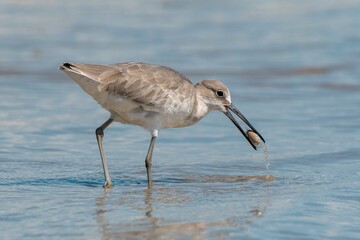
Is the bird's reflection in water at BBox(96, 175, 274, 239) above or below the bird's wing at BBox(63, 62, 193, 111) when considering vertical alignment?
below

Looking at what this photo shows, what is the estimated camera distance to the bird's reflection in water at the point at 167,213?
6246mm

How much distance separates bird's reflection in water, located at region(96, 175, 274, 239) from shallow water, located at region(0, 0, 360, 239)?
0.05 ft

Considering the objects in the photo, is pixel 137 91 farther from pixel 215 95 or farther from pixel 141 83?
pixel 215 95

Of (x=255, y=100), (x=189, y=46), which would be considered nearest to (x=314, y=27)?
(x=189, y=46)

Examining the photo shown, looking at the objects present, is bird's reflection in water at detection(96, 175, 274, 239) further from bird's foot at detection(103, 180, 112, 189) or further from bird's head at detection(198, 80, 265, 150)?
bird's head at detection(198, 80, 265, 150)

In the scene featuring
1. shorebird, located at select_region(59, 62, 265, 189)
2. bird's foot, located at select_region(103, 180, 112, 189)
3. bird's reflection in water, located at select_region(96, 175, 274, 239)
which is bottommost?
bird's reflection in water, located at select_region(96, 175, 274, 239)

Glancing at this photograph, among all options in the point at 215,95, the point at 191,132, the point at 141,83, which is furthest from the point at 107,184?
the point at 191,132

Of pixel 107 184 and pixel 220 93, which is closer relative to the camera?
pixel 107 184

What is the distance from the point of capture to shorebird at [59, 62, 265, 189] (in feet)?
26.1

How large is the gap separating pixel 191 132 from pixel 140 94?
7.75 ft

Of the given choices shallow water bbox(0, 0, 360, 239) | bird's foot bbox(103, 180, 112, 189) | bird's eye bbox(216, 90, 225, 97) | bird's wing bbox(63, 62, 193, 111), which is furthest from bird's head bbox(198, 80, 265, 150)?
bird's foot bbox(103, 180, 112, 189)

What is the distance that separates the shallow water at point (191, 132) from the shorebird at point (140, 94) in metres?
0.50

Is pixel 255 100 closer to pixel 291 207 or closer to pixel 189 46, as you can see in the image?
pixel 189 46

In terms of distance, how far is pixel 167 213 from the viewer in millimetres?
6805
